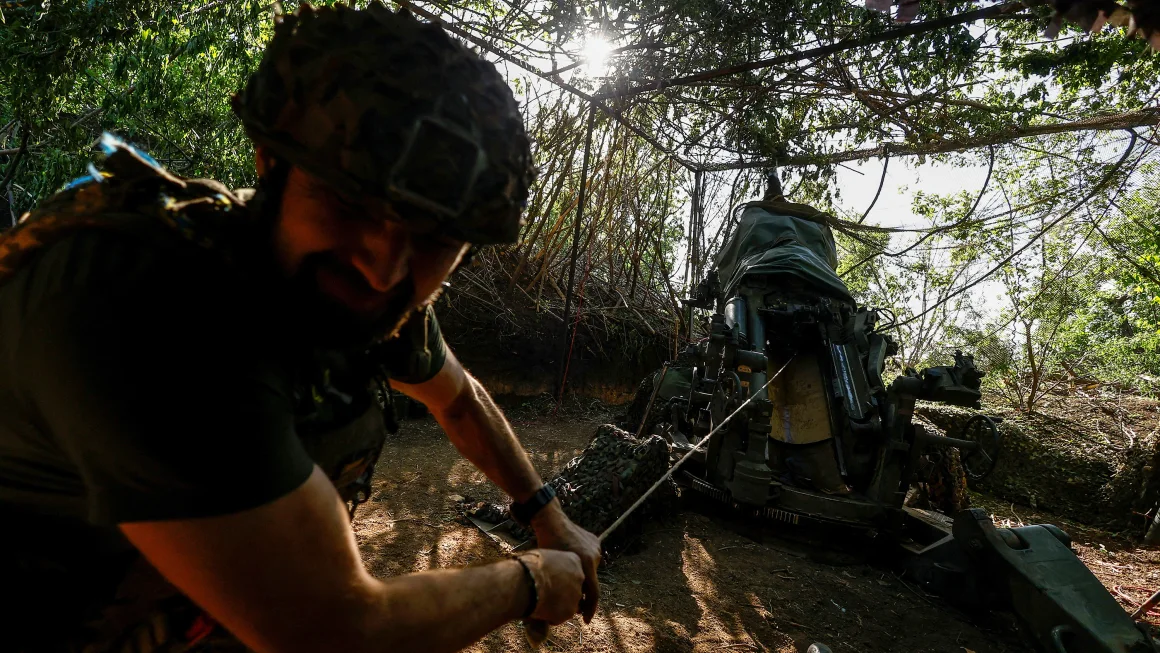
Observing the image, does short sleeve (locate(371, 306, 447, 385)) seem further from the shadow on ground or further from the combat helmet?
the shadow on ground

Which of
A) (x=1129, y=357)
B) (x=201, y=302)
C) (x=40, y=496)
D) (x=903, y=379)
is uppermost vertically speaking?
(x=1129, y=357)

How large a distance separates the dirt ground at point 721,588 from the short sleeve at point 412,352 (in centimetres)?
162

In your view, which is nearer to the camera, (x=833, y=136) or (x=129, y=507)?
(x=129, y=507)

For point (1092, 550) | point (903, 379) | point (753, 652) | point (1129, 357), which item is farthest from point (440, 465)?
point (1129, 357)

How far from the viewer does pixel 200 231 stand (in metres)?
1.05

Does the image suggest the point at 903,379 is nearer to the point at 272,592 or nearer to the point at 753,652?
the point at 753,652

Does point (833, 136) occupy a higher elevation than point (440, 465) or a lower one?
higher

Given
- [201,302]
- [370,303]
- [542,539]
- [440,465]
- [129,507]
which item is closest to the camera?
[129,507]

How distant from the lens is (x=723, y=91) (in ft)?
16.9

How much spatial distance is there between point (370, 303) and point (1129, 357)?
1235 centimetres

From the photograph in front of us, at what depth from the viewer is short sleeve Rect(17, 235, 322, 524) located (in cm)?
82

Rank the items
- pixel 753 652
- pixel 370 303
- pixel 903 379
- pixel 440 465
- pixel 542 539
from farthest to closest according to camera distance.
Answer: pixel 440 465 < pixel 903 379 < pixel 753 652 < pixel 542 539 < pixel 370 303

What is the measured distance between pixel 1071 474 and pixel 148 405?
826cm

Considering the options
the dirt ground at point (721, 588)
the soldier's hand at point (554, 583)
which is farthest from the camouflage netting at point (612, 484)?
the soldier's hand at point (554, 583)
